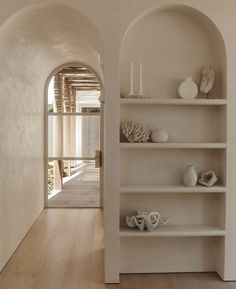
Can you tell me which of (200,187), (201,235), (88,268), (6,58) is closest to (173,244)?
(201,235)

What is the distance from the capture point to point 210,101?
3297mm

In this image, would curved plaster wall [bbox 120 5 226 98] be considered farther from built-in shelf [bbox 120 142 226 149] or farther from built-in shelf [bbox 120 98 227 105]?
built-in shelf [bbox 120 142 226 149]

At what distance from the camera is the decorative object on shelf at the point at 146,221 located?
3.30 meters

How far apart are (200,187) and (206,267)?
0.81 meters

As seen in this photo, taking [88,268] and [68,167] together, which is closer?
[88,268]

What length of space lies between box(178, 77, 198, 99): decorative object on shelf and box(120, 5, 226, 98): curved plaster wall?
0.36 ft

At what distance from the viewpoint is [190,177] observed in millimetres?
3365

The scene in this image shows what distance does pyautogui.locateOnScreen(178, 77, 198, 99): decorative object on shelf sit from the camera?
11.2 feet

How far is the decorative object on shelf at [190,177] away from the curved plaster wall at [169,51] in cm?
71

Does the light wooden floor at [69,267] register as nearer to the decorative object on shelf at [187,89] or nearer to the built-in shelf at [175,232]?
the built-in shelf at [175,232]

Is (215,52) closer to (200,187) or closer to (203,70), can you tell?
(203,70)

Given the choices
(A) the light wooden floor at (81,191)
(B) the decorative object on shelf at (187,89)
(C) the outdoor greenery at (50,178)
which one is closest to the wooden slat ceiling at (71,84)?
(C) the outdoor greenery at (50,178)

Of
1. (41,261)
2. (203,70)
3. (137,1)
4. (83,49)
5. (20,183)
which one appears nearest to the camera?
(137,1)

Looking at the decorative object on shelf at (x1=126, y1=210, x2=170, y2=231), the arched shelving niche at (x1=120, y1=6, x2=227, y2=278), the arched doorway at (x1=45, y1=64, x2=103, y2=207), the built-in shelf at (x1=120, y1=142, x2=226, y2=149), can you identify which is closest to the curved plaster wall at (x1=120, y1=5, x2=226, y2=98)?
the arched shelving niche at (x1=120, y1=6, x2=227, y2=278)
